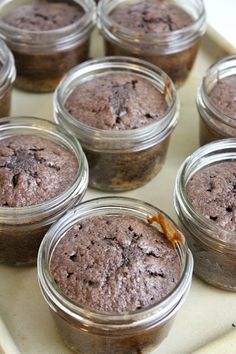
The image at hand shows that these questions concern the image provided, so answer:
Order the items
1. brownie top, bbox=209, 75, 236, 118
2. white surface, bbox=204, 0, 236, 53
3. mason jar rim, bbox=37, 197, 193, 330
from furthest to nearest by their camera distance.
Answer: white surface, bbox=204, 0, 236, 53 < brownie top, bbox=209, 75, 236, 118 < mason jar rim, bbox=37, 197, 193, 330

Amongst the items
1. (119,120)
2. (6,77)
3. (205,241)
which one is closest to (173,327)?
(205,241)

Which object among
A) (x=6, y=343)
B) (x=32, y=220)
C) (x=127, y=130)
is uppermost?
(x=127, y=130)

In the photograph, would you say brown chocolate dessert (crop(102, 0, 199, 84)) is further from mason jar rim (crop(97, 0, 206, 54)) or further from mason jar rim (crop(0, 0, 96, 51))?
mason jar rim (crop(0, 0, 96, 51))

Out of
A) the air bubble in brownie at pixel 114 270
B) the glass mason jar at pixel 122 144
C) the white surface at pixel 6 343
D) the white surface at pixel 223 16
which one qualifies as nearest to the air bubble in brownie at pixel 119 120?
the glass mason jar at pixel 122 144

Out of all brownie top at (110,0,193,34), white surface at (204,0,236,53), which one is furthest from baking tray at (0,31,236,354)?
white surface at (204,0,236,53)

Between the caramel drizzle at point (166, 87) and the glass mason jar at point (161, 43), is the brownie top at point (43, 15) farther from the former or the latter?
the caramel drizzle at point (166, 87)

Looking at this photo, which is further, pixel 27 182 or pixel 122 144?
pixel 122 144

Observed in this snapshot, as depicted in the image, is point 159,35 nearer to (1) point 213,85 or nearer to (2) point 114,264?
(1) point 213,85
